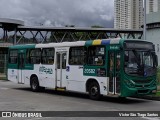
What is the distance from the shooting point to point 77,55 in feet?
62.2

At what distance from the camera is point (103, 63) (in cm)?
1714

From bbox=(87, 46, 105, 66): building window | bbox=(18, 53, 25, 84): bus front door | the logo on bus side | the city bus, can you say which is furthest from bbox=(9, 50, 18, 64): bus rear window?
bbox=(87, 46, 105, 66): building window

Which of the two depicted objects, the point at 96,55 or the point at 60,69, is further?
the point at 60,69

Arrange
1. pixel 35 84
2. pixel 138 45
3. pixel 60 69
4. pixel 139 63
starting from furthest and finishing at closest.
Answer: pixel 35 84 < pixel 60 69 < pixel 138 45 < pixel 139 63

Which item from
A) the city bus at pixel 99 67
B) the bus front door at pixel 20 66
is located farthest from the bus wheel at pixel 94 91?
the bus front door at pixel 20 66

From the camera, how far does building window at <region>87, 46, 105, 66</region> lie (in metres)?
17.3

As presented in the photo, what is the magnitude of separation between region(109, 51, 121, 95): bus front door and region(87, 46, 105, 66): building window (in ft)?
1.83

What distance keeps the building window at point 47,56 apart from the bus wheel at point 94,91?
384cm

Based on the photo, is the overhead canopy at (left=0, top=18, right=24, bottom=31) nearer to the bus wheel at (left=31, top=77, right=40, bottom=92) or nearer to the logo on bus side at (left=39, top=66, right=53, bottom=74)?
the bus wheel at (left=31, top=77, right=40, bottom=92)

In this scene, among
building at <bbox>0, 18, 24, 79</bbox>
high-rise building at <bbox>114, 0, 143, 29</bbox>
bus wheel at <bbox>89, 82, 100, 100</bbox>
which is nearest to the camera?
bus wheel at <bbox>89, 82, 100, 100</bbox>

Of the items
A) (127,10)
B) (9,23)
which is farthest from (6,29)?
(127,10)

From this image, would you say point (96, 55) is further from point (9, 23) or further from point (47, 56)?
point (9, 23)

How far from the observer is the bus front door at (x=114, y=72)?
16348 millimetres

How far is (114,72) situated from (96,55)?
157 centimetres
